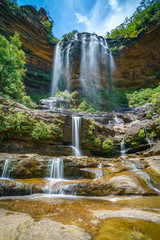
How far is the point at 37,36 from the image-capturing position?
28.8 metres

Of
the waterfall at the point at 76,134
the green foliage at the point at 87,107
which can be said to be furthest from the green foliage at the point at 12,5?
the waterfall at the point at 76,134

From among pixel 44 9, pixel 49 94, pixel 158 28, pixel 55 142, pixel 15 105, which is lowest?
pixel 55 142

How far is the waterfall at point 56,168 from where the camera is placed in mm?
6793

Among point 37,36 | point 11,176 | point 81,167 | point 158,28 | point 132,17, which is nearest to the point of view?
point 11,176

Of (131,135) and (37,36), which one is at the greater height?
(37,36)

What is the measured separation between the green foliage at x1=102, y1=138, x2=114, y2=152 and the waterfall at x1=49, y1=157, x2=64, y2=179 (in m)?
6.63

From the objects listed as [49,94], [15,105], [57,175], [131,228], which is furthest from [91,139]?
[49,94]

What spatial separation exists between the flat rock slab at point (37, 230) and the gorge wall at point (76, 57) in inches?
1029

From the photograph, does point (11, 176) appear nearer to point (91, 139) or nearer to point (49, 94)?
point (91, 139)

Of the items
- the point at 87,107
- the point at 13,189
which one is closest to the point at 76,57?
the point at 87,107

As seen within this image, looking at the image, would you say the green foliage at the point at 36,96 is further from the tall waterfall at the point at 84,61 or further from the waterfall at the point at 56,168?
the waterfall at the point at 56,168

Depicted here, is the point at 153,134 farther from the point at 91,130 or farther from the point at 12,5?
the point at 12,5

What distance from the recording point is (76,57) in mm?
27250

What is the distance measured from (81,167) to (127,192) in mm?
3179
